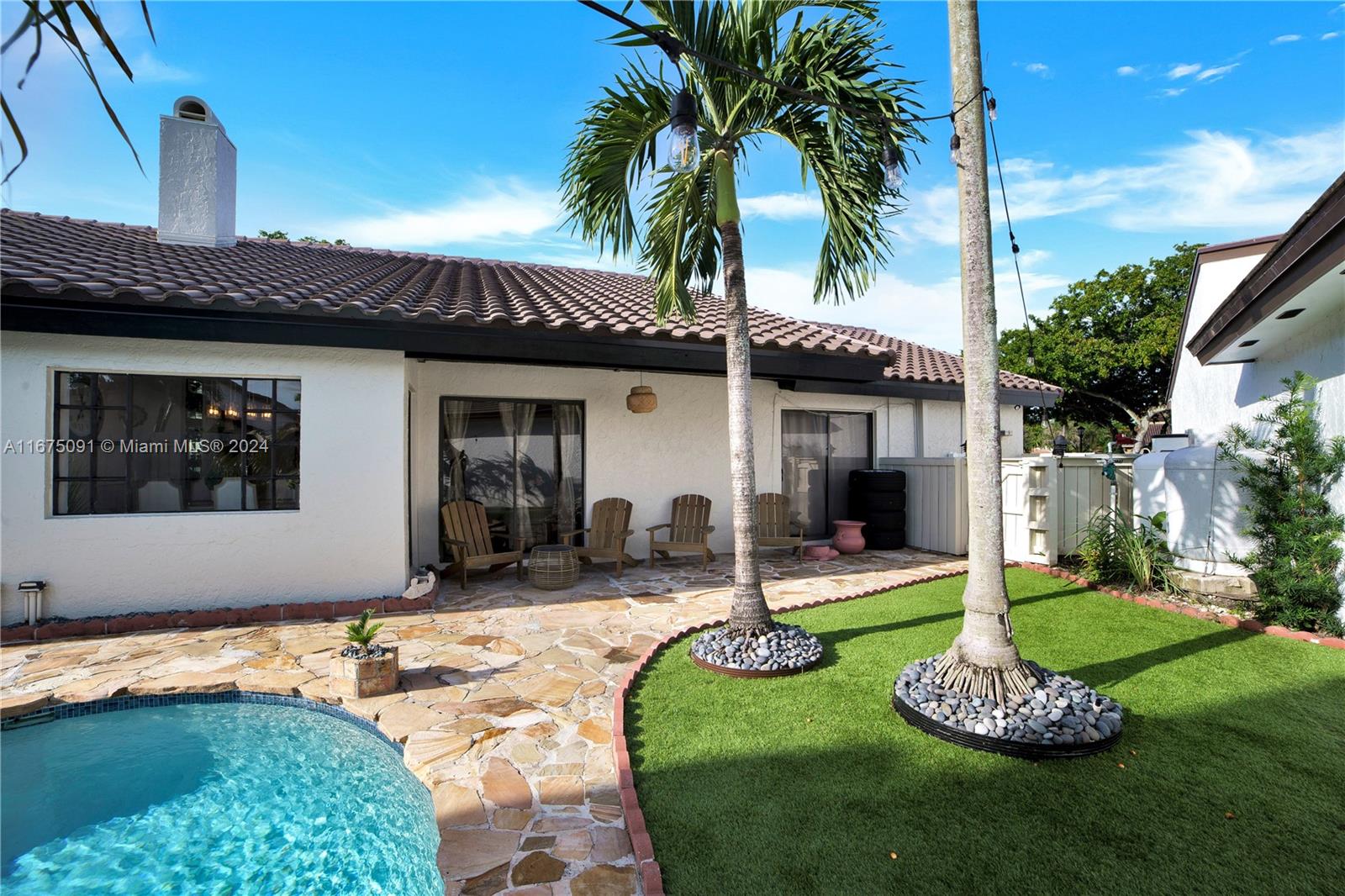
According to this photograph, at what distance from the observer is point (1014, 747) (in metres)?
3.29

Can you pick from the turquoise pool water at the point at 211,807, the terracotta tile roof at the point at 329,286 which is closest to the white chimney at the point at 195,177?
the terracotta tile roof at the point at 329,286

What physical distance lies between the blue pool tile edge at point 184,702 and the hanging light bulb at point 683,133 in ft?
14.0

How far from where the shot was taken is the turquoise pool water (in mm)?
2889

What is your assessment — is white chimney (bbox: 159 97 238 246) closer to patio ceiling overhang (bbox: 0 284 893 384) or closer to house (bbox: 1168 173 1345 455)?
patio ceiling overhang (bbox: 0 284 893 384)

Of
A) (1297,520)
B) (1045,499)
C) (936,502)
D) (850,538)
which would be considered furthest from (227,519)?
(1297,520)

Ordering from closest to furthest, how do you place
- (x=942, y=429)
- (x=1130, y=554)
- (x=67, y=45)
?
(x=67, y=45)
(x=1130, y=554)
(x=942, y=429)

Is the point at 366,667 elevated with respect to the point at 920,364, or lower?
lower

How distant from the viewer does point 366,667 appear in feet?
14.3

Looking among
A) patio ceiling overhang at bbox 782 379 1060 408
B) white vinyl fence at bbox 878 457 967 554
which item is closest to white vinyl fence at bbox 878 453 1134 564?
white vinyl fence at bbox 878 457 967 554

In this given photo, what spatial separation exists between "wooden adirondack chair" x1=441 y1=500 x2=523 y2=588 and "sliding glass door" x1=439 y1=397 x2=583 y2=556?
490mm

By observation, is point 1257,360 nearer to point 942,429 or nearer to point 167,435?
point 942,429

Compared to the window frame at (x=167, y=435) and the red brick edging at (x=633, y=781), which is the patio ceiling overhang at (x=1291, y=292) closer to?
the red brick edging at (x=633, y=781)

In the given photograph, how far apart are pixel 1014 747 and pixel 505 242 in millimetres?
12080

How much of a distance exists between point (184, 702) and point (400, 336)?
12.4ft
